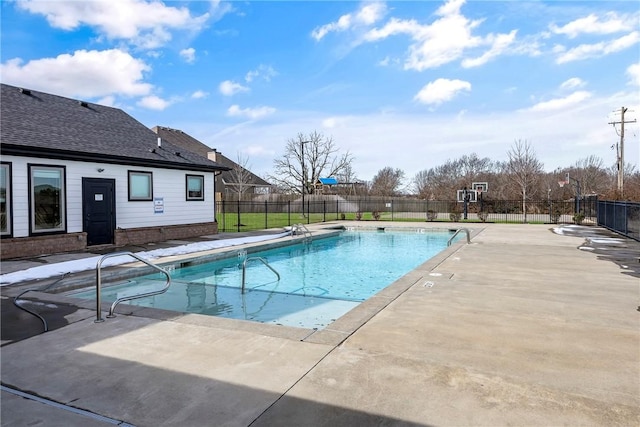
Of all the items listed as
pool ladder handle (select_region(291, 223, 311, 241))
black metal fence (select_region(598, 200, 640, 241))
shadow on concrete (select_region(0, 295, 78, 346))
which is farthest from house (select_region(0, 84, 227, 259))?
black metal fence (select_region(598, 200, 640, 241))

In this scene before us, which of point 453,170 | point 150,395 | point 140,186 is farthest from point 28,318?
point 453,170

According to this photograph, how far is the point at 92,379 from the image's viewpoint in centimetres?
313

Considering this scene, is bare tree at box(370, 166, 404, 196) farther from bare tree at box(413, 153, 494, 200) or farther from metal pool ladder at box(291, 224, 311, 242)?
metal pool ladder at box(291, 224, 311, 242)

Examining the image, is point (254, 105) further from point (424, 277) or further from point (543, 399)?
point (543, 399)

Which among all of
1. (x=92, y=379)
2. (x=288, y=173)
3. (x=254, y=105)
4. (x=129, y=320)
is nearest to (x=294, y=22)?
(x=129, y=320)

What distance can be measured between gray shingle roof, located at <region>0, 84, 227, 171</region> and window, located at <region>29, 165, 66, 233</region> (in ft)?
1.50

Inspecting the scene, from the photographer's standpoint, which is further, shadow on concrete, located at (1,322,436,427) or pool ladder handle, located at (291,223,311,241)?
pool ladder handle, located at (291,223,311,241)

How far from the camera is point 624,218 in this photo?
584 inches

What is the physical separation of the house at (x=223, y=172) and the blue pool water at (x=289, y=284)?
2648 centimetres

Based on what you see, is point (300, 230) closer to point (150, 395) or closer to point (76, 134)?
point (76, 134)

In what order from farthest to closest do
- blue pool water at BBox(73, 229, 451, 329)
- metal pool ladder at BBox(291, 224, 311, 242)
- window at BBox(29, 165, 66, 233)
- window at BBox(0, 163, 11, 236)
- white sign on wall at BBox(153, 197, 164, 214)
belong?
metal pool ladder at BBox(291, 224, 311, 242) → white sign on wall at BBox(153, 197, 164, 214) → window at BBox(29, 165, 66, 233) → window at BBox(0, 163, 11, 236) → blue pool water at BBox(73, 229, 451, 329)

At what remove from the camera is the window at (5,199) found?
938 cm

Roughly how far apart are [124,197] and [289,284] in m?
6.71

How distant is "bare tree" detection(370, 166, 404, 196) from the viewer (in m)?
52.2
